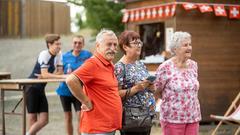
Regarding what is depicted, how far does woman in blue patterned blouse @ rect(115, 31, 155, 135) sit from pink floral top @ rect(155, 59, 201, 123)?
0.50 feet

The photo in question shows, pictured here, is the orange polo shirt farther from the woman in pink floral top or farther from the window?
the window

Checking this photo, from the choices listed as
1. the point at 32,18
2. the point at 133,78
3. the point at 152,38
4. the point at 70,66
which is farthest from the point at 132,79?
the point at 32,18

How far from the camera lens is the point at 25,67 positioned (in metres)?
18.2

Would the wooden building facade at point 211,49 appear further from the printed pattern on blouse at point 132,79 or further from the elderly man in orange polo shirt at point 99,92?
the elderly man in orange polo shirt at point 99,92

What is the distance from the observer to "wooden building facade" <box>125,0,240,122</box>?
30.8 ft

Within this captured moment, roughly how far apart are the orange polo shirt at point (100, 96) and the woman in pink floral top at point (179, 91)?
Result: 625 mm

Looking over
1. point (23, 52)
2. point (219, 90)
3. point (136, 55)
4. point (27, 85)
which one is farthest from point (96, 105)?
point (23, 52)

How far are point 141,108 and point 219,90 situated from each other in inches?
219

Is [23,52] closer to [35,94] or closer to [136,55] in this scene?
[35,94]

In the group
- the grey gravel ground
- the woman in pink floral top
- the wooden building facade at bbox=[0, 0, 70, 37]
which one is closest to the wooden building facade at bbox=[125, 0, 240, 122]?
the grey gravel ground

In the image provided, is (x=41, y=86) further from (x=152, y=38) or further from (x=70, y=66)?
(x=152, y=38)

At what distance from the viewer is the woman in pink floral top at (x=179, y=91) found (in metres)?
4.59

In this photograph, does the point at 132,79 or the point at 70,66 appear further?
the point at 70,66

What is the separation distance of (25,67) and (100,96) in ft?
47.3
